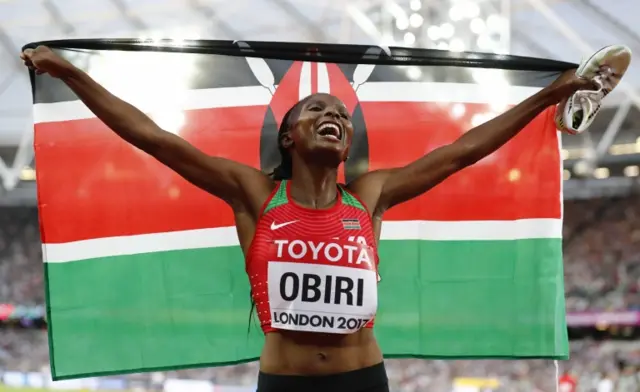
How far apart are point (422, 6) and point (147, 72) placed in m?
4.78

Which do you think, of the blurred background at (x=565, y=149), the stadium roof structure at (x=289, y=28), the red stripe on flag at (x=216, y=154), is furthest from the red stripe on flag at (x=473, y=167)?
the stadium roof structure at (x=289, y=28)

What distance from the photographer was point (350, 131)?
2475 mm

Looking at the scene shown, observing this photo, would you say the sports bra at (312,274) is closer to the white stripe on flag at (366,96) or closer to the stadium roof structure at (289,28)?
the white stripe on flag at (366,96)

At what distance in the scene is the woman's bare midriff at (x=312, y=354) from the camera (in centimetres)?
235

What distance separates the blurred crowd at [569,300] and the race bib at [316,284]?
9.94 m

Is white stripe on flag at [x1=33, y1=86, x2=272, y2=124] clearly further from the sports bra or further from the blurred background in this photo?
the blurred background

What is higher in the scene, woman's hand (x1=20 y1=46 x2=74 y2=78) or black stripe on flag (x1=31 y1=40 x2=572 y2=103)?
black stripe on flag (x1=31 y1=40 x2=572 y2=103)

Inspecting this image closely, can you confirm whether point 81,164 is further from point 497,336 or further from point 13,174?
point 13,174

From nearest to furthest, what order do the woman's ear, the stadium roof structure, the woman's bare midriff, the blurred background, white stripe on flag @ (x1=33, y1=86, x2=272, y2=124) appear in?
the woman's bare midriff < the woman's ear < white stripe on flag @ (x1=33, y1=86, x2=272, y2=124) < the blurred background < the stadium roof structure

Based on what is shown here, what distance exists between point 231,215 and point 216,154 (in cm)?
29

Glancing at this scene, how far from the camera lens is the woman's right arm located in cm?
240

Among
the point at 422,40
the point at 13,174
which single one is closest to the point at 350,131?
the point at 422,40

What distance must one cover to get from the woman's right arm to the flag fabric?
94cm

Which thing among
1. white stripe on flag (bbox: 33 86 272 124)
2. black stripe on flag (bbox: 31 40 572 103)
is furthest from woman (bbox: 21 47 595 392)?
white stripe on flag (bbox: 33 86 272 124)
